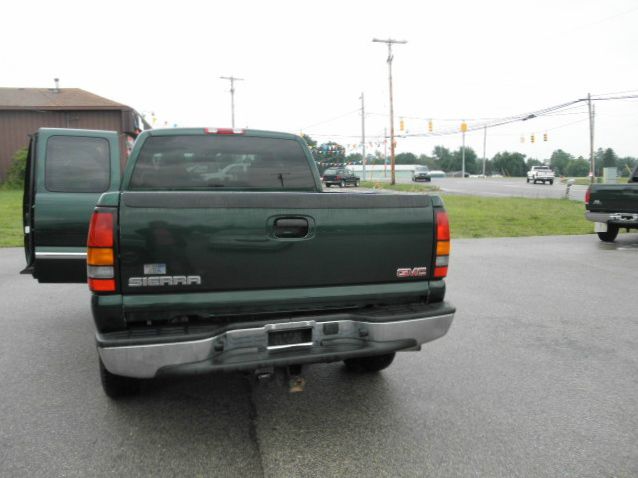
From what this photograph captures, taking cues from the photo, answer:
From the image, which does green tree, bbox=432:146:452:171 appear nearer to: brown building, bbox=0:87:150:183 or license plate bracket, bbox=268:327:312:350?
brown building, bbox=0:87:150:183

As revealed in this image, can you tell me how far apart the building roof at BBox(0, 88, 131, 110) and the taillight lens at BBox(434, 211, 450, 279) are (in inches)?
1176

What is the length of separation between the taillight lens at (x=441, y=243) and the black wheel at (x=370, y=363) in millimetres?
905

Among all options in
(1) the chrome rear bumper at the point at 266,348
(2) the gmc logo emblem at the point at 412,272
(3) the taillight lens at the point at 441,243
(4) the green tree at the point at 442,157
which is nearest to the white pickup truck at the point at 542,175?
(3) the taillight lens at the point at 441,243

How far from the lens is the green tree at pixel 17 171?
30.2m

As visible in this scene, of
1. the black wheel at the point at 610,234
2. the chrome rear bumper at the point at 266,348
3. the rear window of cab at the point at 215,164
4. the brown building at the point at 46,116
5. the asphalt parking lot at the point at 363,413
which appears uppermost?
the brown building at the point at 46,116

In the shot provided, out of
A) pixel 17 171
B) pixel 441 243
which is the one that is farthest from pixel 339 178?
pixel 441 243

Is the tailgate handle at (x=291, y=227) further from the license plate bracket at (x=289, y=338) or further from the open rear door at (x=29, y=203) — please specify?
the open rear door at (x=29, y=203)

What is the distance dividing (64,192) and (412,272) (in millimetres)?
3756

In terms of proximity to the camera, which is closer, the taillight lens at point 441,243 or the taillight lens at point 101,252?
the taillight lens at point 101,252

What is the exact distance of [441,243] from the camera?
3.40m

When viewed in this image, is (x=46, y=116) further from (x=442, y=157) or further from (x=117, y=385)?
(x=442, y=157)

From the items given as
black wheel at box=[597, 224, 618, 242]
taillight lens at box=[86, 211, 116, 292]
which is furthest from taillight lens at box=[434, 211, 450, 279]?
black wheel at box=[597, 224, 618, 242]

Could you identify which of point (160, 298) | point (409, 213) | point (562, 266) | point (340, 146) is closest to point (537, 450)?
point (409, 213)

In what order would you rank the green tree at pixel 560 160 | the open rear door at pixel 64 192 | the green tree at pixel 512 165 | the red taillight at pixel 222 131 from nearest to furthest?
the red taillight at pixel 222 131
the open rear door at pixel 64 192
the green tree at pixel 512 165
the green tree at pixel 560 160
